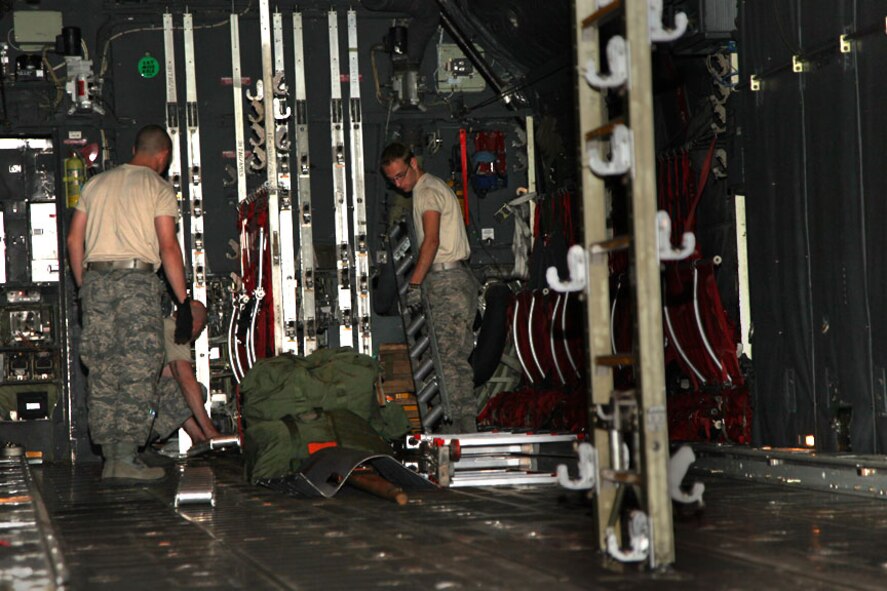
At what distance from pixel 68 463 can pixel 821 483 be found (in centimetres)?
713

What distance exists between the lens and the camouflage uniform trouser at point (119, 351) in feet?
26.7

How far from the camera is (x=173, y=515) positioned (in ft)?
19.6

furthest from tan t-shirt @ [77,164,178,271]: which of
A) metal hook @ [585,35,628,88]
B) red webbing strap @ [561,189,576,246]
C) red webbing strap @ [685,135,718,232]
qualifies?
metal hook @ [585,35,628,88]

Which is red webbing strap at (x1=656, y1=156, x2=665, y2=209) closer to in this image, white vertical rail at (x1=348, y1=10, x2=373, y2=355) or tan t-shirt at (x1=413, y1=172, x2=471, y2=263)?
tan t-shirt at (x1=413, y1=172, x2=471, y2=263)

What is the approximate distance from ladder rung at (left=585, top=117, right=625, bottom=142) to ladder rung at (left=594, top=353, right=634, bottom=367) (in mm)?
705

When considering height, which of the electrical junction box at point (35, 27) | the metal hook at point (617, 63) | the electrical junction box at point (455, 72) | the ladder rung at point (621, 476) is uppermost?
the electrical junction box at point (35, 27)

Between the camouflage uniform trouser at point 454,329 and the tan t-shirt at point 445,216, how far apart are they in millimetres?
123

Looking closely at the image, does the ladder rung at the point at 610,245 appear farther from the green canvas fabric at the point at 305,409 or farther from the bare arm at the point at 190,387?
the bare arm at the point at 190,387

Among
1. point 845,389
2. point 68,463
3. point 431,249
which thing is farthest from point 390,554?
point 68,463

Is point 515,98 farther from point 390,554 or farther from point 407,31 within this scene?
point 390,554

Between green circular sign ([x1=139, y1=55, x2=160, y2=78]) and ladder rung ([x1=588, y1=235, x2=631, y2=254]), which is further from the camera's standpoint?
green circular sign ([x1=139, y1=55, x2=160, y2=78])

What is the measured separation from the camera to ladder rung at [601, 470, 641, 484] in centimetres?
388

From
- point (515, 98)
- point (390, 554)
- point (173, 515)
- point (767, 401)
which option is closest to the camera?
point (390, 554)

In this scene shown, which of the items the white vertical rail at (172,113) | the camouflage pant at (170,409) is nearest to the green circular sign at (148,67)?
the white vertical rail at (172,113)
